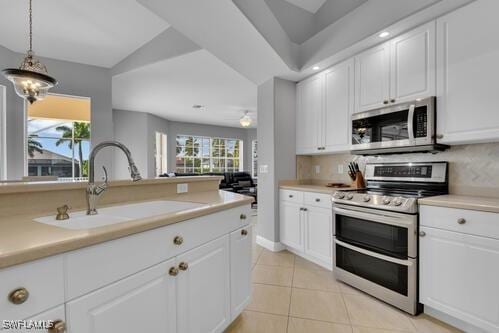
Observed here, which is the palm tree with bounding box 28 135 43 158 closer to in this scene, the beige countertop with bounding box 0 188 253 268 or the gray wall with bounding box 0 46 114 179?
the gray wall with bounding box 0 46 114 179

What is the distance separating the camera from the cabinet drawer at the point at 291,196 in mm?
2982

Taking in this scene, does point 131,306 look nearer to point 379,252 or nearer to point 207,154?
point 379,252

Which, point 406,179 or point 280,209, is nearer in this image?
point 406,179

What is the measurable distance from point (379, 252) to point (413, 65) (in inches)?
64.7

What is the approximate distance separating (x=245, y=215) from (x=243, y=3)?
174 cm

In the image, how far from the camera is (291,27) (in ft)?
10.5

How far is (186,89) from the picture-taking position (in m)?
4.71

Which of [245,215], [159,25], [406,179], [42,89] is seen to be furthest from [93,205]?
[159,25]

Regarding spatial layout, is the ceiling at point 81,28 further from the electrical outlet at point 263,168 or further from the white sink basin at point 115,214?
the white sink basin at point 115,214

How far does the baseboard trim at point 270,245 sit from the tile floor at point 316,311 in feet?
2.17

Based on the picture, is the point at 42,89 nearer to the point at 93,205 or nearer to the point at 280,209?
the point at 93,205

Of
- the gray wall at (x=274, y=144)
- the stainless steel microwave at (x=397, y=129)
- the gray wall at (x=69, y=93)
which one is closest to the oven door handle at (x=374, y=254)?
the stainless steel microwave at (x=397, y=129)

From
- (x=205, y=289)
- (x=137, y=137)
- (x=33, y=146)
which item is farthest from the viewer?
(x=137, y=137)

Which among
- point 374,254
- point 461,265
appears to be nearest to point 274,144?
point 374,254
